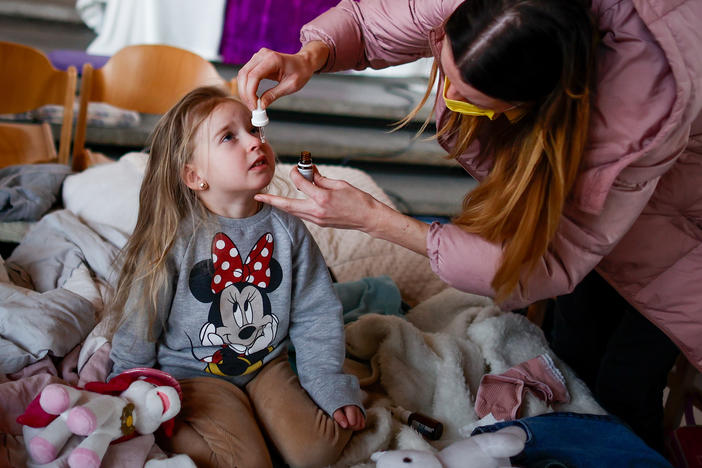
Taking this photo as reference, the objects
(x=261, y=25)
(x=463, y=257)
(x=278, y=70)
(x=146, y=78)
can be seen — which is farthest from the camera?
(x=261, y=25)

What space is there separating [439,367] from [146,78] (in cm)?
141

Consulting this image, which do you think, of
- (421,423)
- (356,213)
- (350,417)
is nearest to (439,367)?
(421,423)

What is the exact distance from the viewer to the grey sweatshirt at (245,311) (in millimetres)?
1168

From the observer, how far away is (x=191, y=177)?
3.82 ft

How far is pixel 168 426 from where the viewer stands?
110cm

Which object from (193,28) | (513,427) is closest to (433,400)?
(513,427)

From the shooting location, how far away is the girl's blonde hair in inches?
44.5

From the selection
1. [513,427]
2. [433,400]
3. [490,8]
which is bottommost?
[433,400]

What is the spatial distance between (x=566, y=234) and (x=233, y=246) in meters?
0.61

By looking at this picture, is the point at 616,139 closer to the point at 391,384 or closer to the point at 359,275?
the point at 391,384

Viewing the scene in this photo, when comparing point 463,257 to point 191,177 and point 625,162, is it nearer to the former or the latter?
point 625,162

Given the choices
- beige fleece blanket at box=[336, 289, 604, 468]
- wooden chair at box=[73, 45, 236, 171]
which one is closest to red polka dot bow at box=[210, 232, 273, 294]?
beige fleece blanket at box=[336, 289, 604, 468]

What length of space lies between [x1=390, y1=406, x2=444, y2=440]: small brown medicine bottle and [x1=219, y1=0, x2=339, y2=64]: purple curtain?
2.65m

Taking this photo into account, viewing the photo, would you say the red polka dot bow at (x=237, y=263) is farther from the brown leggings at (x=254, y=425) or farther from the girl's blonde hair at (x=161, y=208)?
the brown leggings at (x=254, y=425)
